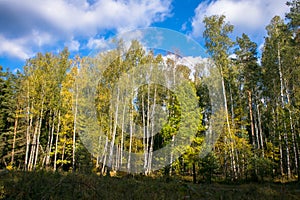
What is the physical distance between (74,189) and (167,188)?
3.46m

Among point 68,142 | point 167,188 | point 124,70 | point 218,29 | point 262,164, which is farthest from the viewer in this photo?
point 68,142

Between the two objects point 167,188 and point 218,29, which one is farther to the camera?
point 218,29

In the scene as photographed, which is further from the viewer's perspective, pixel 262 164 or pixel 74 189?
pixel 262 164

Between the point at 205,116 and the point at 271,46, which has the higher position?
the point at 271,46

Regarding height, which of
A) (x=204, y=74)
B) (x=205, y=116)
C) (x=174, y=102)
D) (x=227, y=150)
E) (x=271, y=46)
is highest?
(x=271, y=46)

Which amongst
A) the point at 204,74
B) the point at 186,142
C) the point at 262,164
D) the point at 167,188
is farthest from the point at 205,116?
the point at 167,188

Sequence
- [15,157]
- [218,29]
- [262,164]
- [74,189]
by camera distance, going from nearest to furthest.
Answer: [74,189], [262,164], [218,29], [15,157]

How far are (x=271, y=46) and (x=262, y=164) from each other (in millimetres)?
10051

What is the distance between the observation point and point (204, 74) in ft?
54.6

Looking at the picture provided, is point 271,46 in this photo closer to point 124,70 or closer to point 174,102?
point 174,102

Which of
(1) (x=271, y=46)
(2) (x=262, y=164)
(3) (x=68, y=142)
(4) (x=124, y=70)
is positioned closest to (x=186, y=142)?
(2) (x=262, y=164)

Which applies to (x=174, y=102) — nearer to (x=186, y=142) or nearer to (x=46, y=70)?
(x=186, y=142)

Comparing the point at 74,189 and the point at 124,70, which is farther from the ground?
the point at 124,70

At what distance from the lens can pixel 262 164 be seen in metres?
16.2
